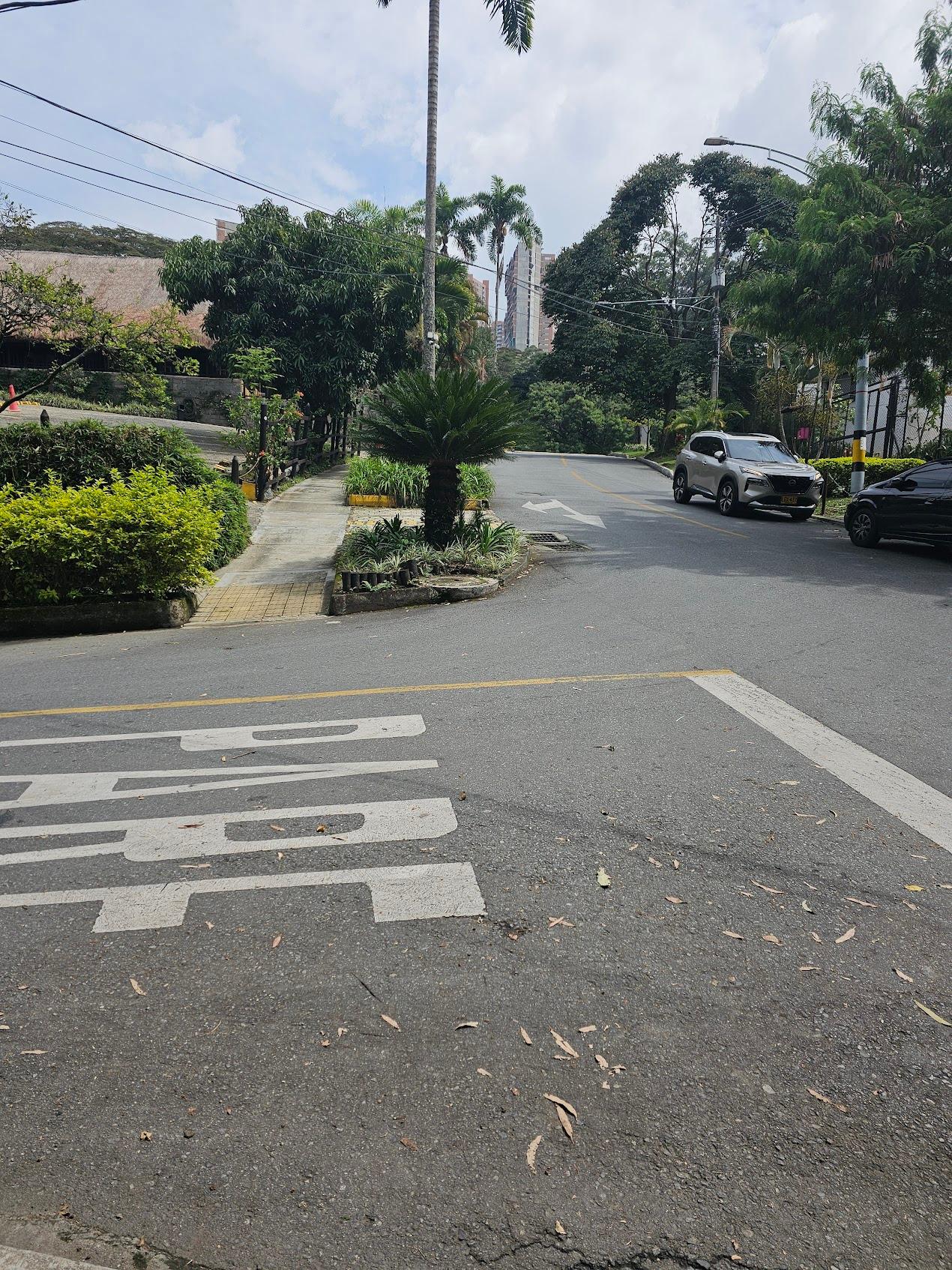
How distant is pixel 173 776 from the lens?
514cm

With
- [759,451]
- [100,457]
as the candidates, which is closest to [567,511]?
[759,451]

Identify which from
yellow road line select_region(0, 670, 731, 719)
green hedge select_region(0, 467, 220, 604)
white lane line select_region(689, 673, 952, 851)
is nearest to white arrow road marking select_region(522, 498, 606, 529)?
green hedge select_region(0, 467, 220, 604)

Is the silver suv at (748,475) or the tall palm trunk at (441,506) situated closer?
the tall palm trunk at (441,506)

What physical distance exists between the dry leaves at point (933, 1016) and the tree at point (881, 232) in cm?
1481

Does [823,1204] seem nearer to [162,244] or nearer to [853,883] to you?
[853,883]

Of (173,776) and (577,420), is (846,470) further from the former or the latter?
(577,420)

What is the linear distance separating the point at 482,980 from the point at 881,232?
632 inches

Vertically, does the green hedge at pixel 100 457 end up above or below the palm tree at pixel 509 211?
below

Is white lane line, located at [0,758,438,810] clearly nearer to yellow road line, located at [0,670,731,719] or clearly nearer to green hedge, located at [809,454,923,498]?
yellow road line, located at [0,670,731,719]

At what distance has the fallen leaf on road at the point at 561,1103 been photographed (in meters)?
2.58

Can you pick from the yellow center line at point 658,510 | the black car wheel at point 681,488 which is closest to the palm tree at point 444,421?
the yellow center line at point 658,510

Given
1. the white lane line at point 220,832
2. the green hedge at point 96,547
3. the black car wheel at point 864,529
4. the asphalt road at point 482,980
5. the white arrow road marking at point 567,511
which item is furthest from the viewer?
the white arrow road marking at point 567,511

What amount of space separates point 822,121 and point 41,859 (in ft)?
59.9

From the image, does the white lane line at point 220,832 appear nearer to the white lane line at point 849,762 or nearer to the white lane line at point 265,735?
the white lane line at point 265,735
